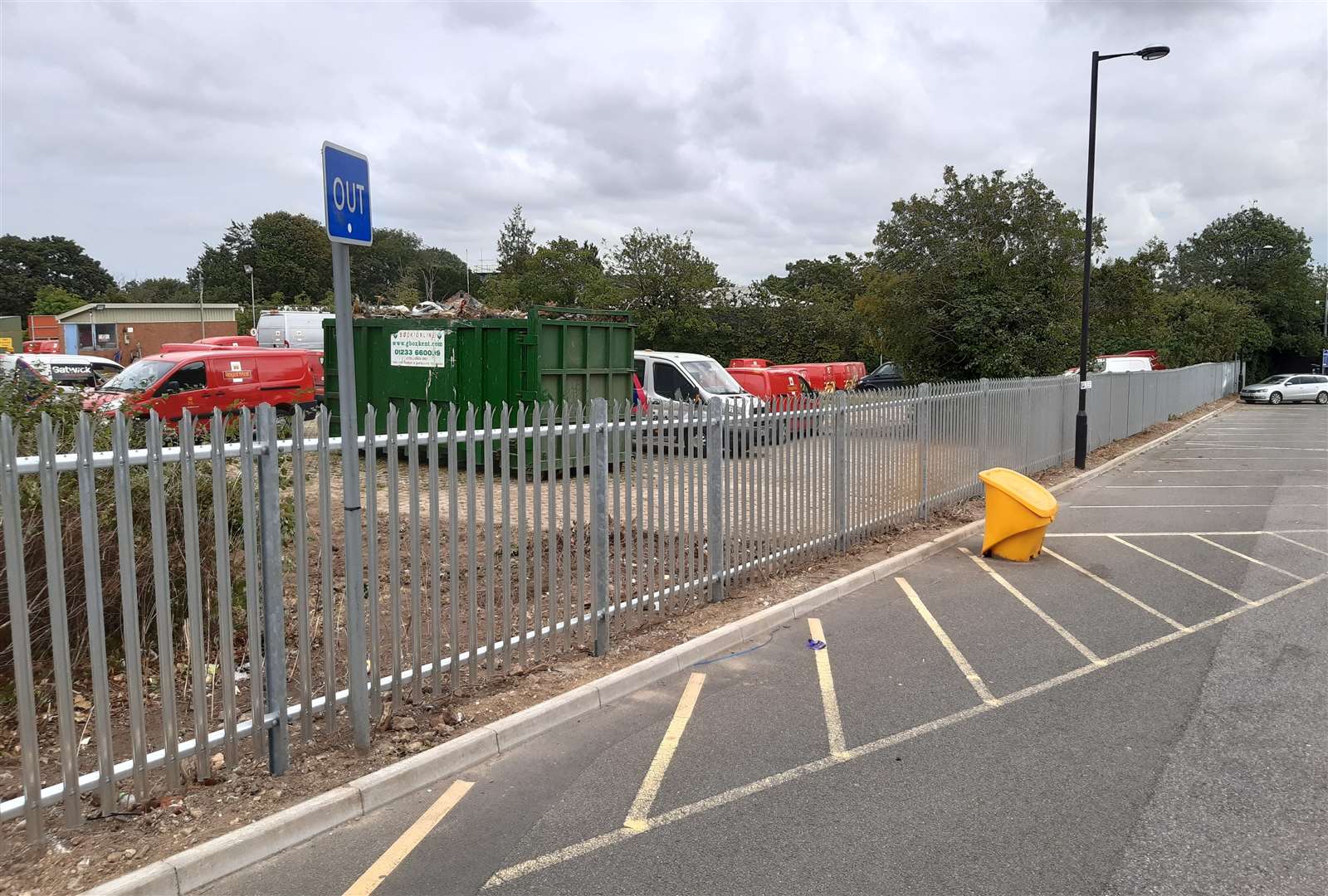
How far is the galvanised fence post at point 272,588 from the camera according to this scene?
14.0 feet

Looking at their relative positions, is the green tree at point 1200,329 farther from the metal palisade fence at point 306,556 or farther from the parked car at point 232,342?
the metal palisade fence at point 306,556

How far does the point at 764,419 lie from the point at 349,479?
4.26m

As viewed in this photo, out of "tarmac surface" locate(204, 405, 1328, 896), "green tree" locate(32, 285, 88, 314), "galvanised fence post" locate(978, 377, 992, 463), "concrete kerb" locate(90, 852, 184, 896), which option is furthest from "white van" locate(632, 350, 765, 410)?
"green tree" locate(32, 285, 88, 314)

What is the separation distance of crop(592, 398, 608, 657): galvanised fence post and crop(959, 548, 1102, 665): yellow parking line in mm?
3433

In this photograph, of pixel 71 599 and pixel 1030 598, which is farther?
pixel 1030 598

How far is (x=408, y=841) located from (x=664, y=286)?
34.4 meters

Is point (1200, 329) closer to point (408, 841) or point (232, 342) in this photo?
point (232, 342)

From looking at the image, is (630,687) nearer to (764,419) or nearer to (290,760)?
(290,760)

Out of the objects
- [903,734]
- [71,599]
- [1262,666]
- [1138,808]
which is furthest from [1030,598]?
[71,599]

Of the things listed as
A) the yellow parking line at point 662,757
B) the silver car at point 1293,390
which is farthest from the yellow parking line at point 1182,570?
the silver car at point 1293,390

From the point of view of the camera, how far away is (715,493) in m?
7.42

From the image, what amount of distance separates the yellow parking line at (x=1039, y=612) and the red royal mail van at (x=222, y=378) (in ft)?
36.8

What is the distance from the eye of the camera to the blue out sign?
4.32 metres

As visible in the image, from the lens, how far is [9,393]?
5570mm
